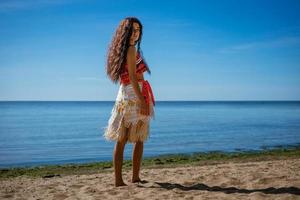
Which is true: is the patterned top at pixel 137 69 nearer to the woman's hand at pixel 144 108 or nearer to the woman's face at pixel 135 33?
the woman's face at pixel 135 33

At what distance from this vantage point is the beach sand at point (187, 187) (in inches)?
190

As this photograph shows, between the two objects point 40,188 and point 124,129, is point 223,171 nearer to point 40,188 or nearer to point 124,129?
point 124,129

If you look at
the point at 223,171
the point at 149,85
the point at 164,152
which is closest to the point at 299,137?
the point at 164,152

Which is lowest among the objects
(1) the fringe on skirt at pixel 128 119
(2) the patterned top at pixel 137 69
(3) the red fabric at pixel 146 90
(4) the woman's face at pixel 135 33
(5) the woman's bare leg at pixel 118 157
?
(5) the woman's bare leg at pixel 118 157

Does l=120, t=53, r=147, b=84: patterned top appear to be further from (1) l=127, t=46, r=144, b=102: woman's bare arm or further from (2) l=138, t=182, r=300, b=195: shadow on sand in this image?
(2) l=138, t=182, r=300, b=195: shadow on sand

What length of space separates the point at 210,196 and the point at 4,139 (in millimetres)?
18165

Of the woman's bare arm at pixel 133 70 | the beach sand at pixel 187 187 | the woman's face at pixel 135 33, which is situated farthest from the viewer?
the woman's face at pixel 135 33

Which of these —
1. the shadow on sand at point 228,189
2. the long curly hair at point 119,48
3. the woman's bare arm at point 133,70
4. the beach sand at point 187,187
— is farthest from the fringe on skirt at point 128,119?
the shadow on sand at point 228,189

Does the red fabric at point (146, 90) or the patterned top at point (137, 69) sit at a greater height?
the patterned top at point (137, 69)

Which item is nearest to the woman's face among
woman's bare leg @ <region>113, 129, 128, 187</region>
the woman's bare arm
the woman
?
the woman

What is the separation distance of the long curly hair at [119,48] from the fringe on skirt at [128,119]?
9.4 inches

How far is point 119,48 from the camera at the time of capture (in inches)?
208

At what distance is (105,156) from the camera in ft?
45.6

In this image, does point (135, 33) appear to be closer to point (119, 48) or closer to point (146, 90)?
point (119, 48)
